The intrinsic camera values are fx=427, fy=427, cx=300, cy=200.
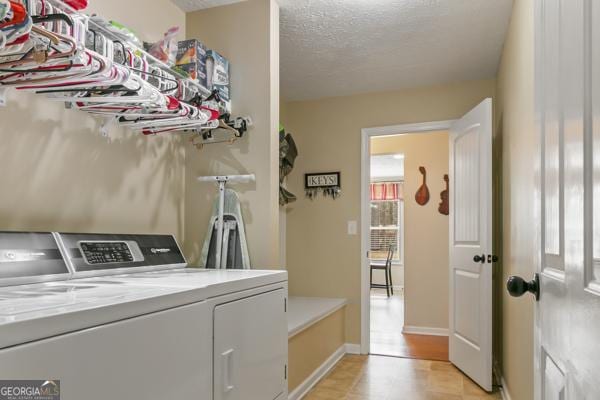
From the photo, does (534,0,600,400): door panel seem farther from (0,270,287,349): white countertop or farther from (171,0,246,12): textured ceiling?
(171,0,246,12): textured ceiling

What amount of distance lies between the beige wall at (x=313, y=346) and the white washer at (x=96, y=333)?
1.49 meters

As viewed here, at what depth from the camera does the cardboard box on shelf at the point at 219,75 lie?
227 centimetres

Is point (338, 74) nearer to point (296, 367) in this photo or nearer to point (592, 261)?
point (296, 367)

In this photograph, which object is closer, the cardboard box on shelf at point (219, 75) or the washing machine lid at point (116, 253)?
the washing machine lid at point (116, 253)

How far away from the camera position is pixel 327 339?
11.2 feet

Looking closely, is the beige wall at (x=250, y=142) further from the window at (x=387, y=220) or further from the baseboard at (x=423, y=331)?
the window at (x=387, y=220)

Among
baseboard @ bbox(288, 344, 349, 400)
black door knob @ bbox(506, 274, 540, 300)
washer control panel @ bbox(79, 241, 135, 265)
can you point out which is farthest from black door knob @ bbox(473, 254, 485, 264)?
washer control panel @ bbox(79, 241, 135, 265)

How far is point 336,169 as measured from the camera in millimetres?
4082

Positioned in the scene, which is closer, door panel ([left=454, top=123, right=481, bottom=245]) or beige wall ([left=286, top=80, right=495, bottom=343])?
door panel ([left=454, top=123, right=481, bottom=245])

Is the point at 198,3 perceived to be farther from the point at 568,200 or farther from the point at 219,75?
the point at 568,200

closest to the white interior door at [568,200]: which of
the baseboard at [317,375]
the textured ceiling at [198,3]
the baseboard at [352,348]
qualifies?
the textured ceiling at [198,3]

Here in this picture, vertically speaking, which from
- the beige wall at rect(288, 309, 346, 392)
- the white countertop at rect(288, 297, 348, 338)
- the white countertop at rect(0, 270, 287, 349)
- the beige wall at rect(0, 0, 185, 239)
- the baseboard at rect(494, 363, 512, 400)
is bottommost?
the baseboard at rect(494, 363, 512, 400)

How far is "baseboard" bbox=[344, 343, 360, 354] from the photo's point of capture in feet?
12.8

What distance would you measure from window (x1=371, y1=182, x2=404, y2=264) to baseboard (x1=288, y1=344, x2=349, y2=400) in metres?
5.31
